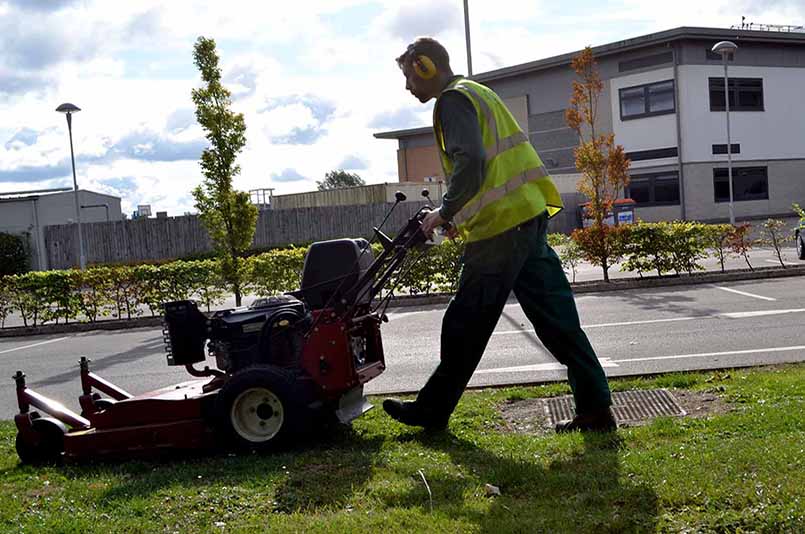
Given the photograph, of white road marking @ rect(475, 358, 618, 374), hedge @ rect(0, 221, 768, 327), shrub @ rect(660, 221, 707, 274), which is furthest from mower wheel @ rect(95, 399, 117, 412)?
shrub @ rect(660, 221, 707, 274)

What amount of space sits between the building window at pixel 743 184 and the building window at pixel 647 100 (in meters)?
3.78

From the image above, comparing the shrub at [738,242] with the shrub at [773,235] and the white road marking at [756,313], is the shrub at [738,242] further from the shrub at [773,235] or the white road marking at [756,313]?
the white road marking at [756,313]

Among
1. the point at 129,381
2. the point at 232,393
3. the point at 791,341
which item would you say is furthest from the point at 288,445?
the point at 791,341

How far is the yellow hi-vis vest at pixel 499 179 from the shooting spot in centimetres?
526

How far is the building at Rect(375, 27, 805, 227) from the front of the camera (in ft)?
135

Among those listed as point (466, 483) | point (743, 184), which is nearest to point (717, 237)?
point (466, 483)

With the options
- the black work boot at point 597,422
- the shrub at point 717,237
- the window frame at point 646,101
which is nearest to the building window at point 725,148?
the window frame at point 646,101

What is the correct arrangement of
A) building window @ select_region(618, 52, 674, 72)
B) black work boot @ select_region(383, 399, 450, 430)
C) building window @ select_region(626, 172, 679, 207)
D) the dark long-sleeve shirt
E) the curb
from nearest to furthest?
the dark long-sleeve shirt, black work boot @ select_region(383, 399, 450, 430), the curb, building window @ select_region(618, 52, 674, 72), building window @ select_region(626, 172, 679, 207)

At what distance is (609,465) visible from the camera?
4.52 meters

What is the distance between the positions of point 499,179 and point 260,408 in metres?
2.03

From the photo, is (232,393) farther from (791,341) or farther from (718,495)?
(791,341)

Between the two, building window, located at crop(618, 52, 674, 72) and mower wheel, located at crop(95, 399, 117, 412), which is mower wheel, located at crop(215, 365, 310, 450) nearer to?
mower wheel, located at crop(95, 399, 117, 412)

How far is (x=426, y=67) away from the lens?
18.1 feet

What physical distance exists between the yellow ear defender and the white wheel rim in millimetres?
2137
